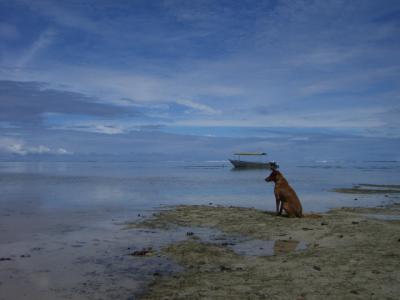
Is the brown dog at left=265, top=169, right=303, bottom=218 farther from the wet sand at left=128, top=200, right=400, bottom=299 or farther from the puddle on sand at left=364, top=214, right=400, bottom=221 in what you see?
the puddle on sand at left=364, top=214, right=400, bottom=221

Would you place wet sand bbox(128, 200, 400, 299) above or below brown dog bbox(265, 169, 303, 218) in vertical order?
below

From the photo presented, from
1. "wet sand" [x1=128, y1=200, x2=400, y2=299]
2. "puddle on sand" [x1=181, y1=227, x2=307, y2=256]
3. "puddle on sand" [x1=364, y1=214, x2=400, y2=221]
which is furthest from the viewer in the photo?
"puddle on sand" [x1=364, y1=214, x2=400, y2=221]

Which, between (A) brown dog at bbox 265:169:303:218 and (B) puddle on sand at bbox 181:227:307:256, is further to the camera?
(A) brown dog at bbox 265:169:303:218

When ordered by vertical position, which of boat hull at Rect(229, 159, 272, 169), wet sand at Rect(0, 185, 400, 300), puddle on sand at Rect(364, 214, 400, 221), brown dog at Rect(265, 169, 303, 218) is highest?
boat hull at Rect(229, 159, 272, 169)

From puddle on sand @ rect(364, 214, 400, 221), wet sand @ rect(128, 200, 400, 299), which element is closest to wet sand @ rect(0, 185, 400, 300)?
wet sand @ rect(128, 200, 400, 299)

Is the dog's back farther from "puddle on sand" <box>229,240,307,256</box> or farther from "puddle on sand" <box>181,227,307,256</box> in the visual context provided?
"puddle on sand" <box>229,240,307,256</box>

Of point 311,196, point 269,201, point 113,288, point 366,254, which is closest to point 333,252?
point 366,254

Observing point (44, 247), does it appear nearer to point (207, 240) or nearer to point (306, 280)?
point (207, 240)

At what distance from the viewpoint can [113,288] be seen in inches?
283

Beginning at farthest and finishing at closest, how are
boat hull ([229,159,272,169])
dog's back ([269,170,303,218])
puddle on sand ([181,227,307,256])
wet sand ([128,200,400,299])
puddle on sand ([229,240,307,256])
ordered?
boat hull ([229,159,272,169]) → dog's back ([269,170,303,218]) → puddle on sand ([181,227,307,256]) → puddle on sand ([229,240,307,256]) → wet sand ([128,200,400,299])

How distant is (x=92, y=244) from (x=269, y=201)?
1314 centimetres

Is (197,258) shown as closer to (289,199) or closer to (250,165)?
(289,199)

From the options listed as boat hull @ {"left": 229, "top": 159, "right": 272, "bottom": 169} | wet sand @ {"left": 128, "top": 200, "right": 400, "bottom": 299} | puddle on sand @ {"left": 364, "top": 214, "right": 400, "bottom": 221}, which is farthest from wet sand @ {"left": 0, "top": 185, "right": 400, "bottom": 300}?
boat hull @ {"left": 229, "top": 159, "right": 272, "bottom": 169}

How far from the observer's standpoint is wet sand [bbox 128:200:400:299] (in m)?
6.90
